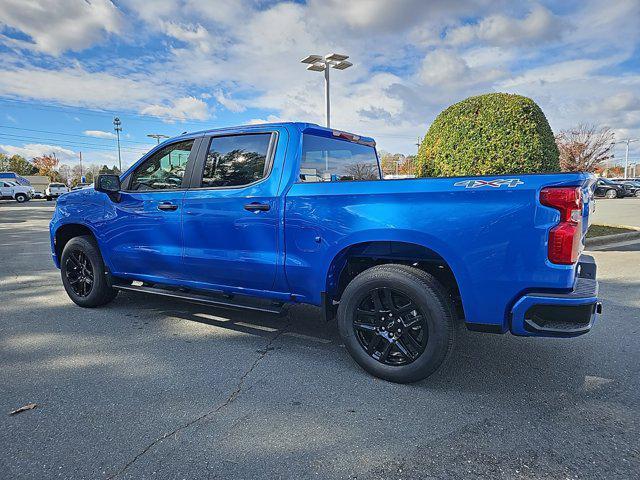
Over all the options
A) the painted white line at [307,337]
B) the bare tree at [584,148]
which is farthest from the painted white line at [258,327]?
the bare tree at [584,148]

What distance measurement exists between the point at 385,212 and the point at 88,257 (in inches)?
138

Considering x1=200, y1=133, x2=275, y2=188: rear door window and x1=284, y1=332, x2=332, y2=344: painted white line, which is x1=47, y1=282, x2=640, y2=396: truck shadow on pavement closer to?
x1=284, y1=332, x2=332, y2=344: painted white line

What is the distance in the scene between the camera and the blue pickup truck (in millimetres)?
2578

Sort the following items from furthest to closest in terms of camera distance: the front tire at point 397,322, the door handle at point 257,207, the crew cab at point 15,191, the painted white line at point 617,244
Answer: the crew cab at point 15,191
the painted white line at point 617,244
the door handle at point 257,207
the front tire at point 397,322

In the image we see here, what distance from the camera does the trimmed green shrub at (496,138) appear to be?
7.68 metres

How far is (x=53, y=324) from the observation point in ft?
14.2

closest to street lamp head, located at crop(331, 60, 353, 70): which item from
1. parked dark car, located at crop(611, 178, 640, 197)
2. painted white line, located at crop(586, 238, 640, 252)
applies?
painted white line, located at crop(586, 238, 640, 252)

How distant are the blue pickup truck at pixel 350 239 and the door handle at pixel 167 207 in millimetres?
20

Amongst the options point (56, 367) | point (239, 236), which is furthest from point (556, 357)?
point (56, 367)

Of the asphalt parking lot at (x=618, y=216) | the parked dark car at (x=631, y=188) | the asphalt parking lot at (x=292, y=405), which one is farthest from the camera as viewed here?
the parked dark car at (x=631, y=188)

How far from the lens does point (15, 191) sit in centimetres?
3472

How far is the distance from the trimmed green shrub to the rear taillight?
539cm

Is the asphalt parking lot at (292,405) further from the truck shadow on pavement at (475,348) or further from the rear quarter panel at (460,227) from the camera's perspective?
the rear quarter panel at (460,227)

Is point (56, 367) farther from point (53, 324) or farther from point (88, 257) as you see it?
point (88, 257)
